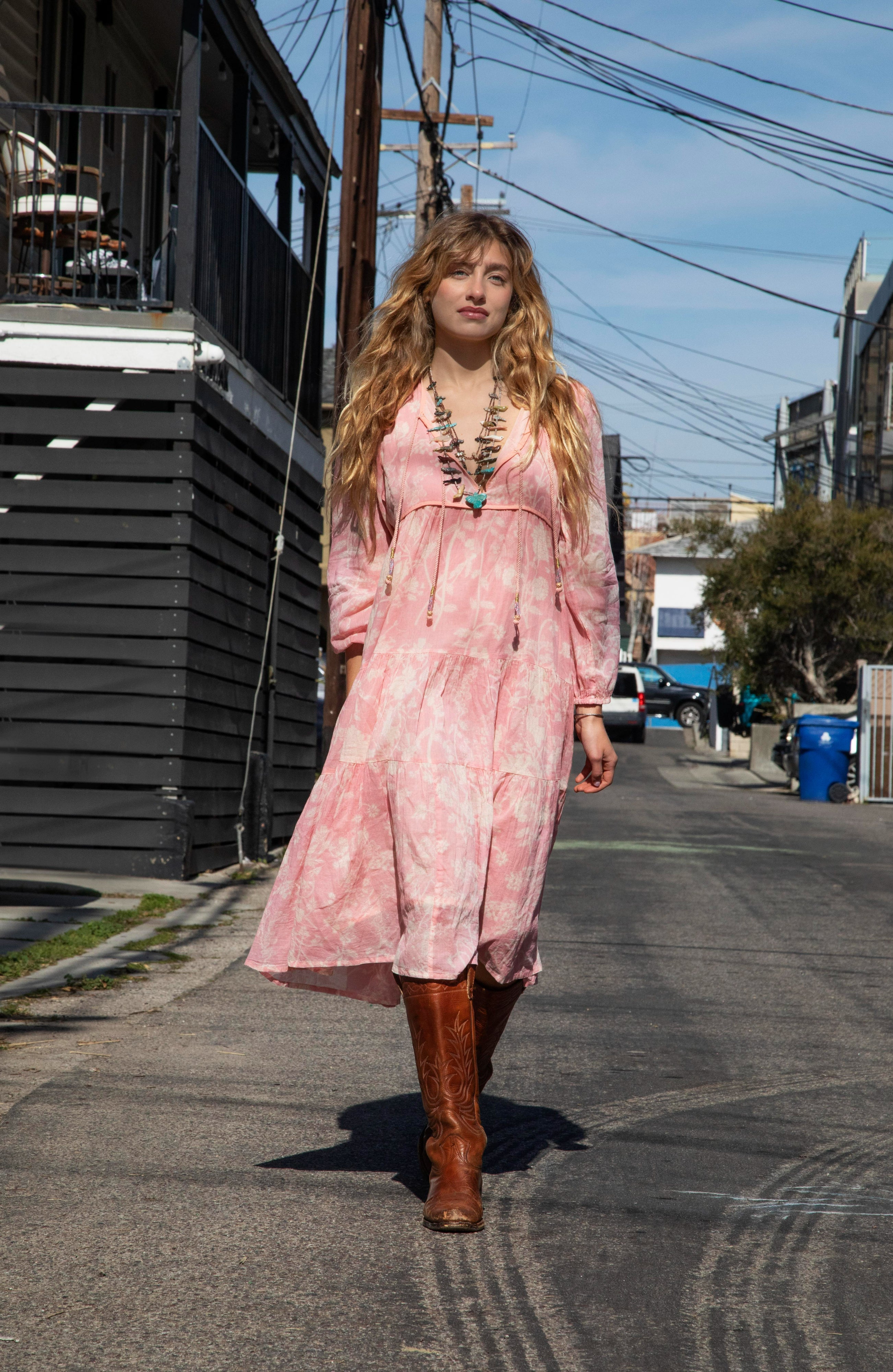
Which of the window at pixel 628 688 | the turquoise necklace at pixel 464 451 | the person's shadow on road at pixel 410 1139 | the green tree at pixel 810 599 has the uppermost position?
the green tree at pixel 810 599

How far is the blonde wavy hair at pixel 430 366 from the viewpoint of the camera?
10.9 ft

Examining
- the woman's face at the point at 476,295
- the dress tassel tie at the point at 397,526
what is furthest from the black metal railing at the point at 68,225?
the dress tassel tie at the point at 397,526

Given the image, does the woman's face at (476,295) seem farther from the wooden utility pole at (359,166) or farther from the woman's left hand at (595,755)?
the wooden utility pole at (359,166)

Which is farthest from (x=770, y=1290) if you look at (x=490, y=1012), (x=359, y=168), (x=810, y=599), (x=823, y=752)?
(x=810, y=599)

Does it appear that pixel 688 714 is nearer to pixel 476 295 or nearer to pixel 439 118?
pixel 439 118

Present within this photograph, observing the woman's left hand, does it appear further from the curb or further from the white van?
the white van

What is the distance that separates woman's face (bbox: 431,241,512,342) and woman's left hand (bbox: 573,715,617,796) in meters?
0.89

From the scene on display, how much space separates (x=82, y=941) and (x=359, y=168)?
817 cm

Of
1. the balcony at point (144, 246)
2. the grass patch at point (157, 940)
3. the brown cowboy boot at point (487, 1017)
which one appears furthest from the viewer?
the balcony at point (144, 246)

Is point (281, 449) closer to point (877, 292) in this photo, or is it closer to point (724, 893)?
point (724, 893)

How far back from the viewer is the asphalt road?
240 centimetres

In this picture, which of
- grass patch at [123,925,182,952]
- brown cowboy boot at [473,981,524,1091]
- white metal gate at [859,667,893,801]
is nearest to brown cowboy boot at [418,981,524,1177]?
brown cowboy boot at [473,981,524,1091]

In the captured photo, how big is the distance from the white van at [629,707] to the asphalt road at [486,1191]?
2921cm

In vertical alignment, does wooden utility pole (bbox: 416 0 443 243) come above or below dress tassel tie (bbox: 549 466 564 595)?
above
